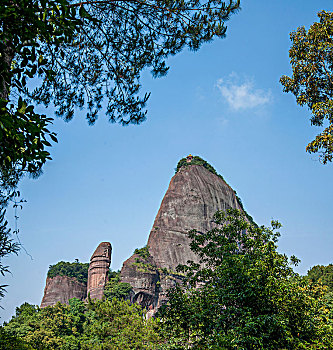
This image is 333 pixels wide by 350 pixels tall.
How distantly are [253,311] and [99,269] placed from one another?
35.8 m

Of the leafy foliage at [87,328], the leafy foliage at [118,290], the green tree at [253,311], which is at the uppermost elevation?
the leafy foliage at [118,290]

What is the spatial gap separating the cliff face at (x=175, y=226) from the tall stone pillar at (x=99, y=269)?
2419 mm

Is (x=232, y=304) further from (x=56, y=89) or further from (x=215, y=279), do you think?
(x=56, y=89)

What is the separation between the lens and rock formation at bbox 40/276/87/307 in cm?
4647

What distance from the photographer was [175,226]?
5241 cm

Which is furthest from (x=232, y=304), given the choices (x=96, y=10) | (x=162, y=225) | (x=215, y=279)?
(x=162, y=225)

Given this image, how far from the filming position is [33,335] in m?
24.9

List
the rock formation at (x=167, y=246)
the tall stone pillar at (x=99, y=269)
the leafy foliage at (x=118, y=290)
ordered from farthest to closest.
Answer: the rock formation at (x=167, y=246) < the tall stone pillar at (x=99, y=269) < the leafy foliage at (x=118, y=290)

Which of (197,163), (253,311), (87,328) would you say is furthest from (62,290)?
(253,311)

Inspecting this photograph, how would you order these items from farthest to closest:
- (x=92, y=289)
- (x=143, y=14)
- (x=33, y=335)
→ (x=92, y=289), (x=33, y=335), (x=143, y=14)

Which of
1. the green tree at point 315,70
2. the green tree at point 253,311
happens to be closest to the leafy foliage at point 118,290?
the green tree at point 253,311

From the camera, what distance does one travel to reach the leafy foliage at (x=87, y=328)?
17688 millimetres

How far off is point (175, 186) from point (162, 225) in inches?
320

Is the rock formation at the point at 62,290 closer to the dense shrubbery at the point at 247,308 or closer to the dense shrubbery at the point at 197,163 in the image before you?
the dense shrubbery at the point at 197,163
